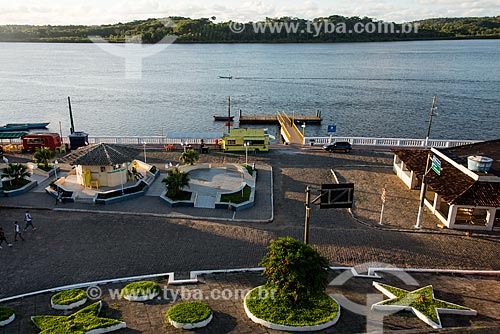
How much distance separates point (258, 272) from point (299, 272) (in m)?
4.44

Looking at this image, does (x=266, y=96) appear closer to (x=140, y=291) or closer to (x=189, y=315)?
(x=140, y=291)

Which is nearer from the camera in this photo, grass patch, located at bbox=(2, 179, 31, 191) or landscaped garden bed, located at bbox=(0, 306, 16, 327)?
landscaped garden bed, located at bbox=(0, 306, 16, 327)

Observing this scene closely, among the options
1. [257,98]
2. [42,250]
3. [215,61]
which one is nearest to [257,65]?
[215,61]

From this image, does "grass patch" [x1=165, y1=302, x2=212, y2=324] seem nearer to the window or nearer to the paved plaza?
the paved plaza

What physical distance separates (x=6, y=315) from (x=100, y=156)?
16.1m

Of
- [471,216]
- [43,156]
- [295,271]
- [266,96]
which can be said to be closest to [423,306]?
[295,271]

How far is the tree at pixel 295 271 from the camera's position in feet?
48.8

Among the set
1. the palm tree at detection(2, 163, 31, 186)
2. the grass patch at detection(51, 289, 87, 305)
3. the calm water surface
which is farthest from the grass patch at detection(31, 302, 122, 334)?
the calm water surface

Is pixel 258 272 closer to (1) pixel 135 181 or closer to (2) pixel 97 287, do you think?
(2) pixel 97 287

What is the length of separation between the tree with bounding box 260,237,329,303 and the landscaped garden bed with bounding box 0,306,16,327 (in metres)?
9.41

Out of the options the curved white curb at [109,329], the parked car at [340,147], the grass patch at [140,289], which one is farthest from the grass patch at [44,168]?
the parked car at [340,147]

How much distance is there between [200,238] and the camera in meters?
22.8

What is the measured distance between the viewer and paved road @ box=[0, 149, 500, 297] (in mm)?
19547

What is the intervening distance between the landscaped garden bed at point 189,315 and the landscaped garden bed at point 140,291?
1487 millimetres
